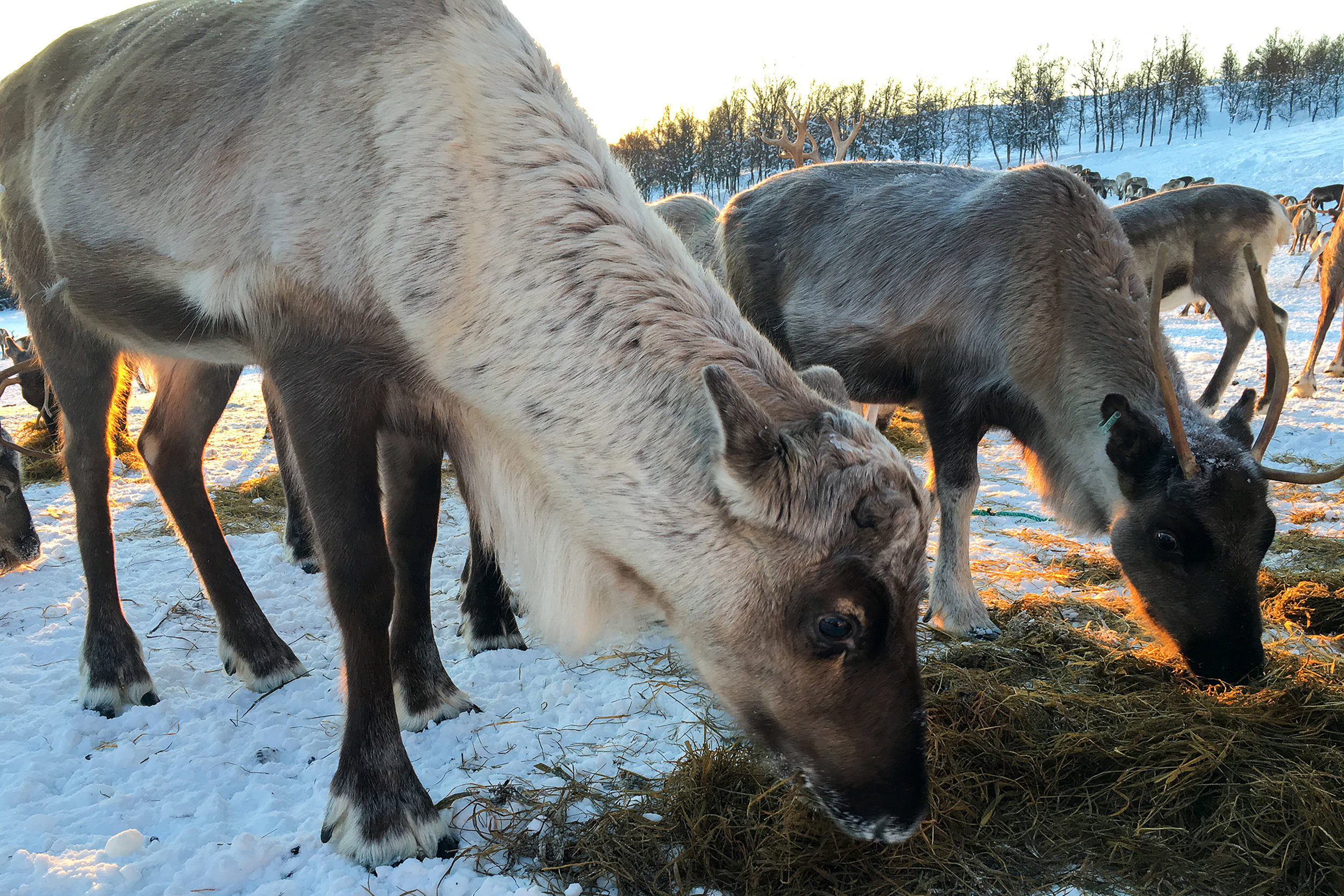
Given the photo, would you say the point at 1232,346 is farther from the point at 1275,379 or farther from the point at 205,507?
the point at 205,507

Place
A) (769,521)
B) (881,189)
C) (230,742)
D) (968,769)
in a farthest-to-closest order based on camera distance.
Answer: (881,189), (230,742), (968,769), (769,521)

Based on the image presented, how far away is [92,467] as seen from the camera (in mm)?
3129

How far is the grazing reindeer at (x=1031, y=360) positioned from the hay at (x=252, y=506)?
11.2ft

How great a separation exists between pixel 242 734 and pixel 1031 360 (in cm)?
362

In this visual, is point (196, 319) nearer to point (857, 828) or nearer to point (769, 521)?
point (769, 521)

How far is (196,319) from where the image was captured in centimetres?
251

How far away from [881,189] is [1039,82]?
7554 cm

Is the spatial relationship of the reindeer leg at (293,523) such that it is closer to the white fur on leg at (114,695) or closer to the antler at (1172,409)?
the white fur on leg at (114,695)

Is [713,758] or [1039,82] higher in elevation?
[1039,82]

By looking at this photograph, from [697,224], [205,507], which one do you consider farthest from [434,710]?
[697,224]

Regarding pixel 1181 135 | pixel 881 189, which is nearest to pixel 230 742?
pixel 881 189

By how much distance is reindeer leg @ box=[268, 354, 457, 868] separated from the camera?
7.07ft

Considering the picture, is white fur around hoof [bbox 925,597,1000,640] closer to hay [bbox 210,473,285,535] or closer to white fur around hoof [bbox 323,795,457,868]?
white fur around hoof [bbox 323,795,457,868]

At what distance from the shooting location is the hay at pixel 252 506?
503 cm
